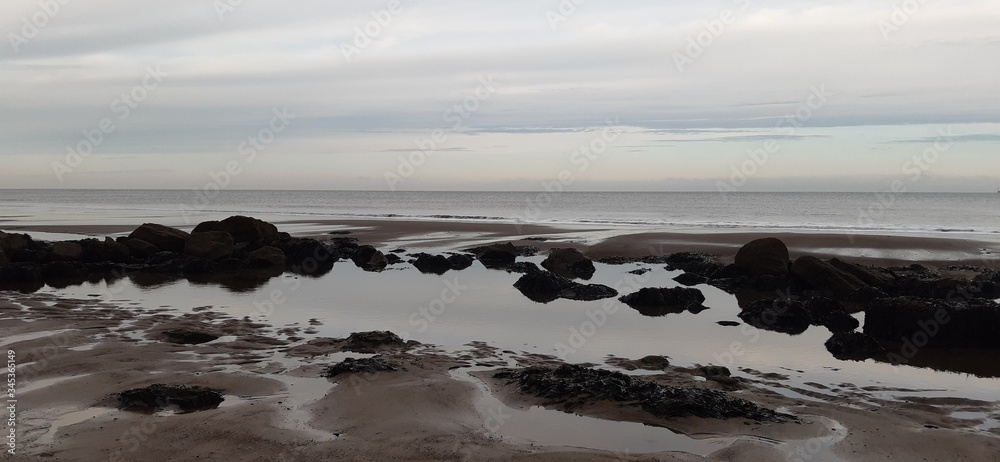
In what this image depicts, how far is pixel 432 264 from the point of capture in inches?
863

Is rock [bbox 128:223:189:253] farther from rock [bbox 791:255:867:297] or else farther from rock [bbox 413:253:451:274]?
rock [bbox 791:255:867:297]

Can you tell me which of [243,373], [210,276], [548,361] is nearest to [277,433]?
[243,373]

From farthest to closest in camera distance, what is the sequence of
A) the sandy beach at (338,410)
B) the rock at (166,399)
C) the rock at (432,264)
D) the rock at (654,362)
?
1. the rock at (432,264)
2. the rock at (654,362)
3. the rock at (166,399)
4. the sandy beach at (338,410)

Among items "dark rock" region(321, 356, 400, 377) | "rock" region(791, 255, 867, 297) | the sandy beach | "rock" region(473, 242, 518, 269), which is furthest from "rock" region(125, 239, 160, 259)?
"rock" region(791, 255, 867, 297)

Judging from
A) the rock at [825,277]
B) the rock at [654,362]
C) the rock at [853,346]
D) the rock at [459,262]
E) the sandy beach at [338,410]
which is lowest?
the sandy beach at [338,410]

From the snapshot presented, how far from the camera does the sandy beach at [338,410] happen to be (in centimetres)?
670

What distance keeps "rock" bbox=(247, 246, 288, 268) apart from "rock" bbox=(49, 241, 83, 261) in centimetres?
515

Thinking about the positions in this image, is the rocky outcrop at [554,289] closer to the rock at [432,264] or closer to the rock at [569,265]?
the rock at [569,265]

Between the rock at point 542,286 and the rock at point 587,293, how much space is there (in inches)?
5.8

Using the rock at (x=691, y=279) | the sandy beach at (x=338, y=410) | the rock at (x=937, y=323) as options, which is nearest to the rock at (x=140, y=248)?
the sandy beach at (x=338, y=410)

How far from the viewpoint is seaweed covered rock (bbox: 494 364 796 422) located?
25.4 ft

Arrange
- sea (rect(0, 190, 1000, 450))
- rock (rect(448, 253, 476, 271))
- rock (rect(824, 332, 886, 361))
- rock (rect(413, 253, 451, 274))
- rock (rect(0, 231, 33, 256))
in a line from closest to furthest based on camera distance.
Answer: sea (rect(0, 190, 1000, 450)) < rock (rect(824, 332, 886, 361)) < rock (rect(413, 253, 451, 274)) < rock (rect(0, 231, 33, 256)) < rock (rect(448, 253, 476, 271))

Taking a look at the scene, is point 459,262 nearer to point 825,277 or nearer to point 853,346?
point 825,277

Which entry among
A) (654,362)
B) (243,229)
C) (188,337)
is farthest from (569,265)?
(188,337)
